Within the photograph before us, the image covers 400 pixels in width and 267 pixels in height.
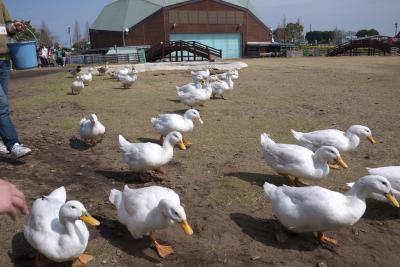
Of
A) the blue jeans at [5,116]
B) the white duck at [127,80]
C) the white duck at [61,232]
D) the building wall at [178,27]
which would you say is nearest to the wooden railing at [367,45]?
the building wall at [178,27]

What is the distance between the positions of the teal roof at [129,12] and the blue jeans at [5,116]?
47008 millimetres

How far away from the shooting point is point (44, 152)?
630cm

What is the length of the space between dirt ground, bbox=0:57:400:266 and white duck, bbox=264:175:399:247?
0.28 metres

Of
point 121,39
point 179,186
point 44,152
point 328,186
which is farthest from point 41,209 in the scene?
point 121,39

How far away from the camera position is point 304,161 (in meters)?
4.54

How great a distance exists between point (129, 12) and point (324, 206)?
175 feet

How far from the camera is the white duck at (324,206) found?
11.3ft

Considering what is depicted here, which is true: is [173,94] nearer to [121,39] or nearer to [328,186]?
[328,186]

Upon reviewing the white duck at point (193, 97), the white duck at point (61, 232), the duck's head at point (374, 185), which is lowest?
the white duck at point (61, 232)

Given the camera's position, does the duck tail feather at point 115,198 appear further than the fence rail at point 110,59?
No

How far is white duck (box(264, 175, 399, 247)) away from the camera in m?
3.46

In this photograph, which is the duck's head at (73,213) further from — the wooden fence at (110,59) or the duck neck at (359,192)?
the wooden fence at (110,59)

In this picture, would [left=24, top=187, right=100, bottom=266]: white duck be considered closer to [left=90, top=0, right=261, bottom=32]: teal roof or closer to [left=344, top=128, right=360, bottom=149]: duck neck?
[left=344, top=128, right=360, bottom=149]: duck neck

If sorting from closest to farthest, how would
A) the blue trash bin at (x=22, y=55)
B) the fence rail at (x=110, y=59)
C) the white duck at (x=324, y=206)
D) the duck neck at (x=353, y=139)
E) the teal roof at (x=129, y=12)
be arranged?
the white duck at (x=324, y=206) → the duck neck at (x=353, y=139) → the blue trash bin at (x=22, y=55) → the fence rail at (x=110, y=59) → the teal roof at (x=129, y=12)
